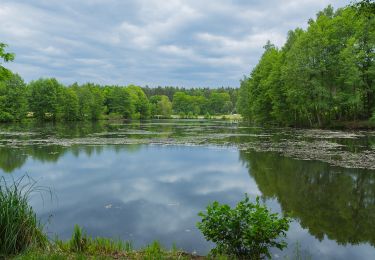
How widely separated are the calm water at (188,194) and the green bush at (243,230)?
1.16 metres

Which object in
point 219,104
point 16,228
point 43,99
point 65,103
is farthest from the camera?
point 219,104

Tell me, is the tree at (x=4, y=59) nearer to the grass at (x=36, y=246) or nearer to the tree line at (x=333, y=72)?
the grass at (x=36, y=246)

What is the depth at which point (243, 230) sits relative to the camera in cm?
602

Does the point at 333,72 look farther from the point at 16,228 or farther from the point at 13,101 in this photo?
the point at 13,101

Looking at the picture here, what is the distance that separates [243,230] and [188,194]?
6.65 meters

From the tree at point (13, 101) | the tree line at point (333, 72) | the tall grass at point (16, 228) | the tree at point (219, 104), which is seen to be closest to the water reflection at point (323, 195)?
the tall grass at point (16, 228)

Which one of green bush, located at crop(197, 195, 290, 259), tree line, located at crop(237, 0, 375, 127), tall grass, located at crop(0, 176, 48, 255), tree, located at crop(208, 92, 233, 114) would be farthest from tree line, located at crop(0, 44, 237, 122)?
green bush, located at crop(197, 195, 290, 259)

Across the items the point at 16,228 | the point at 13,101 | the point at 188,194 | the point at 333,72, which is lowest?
the point at 188,194

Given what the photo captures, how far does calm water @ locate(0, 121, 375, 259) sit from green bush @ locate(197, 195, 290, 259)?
45.6 inches

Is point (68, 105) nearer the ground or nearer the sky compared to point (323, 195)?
nearer the sky

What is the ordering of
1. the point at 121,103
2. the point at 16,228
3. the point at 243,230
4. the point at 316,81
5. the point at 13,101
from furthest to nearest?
the point at 121,103, the point at 13,101, the point at 316,81, the point at 243,230, the point at 16,228

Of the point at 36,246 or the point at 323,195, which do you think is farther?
the point at 323,195

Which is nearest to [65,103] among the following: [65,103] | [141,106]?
[65,103]

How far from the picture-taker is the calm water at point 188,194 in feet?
27.3
